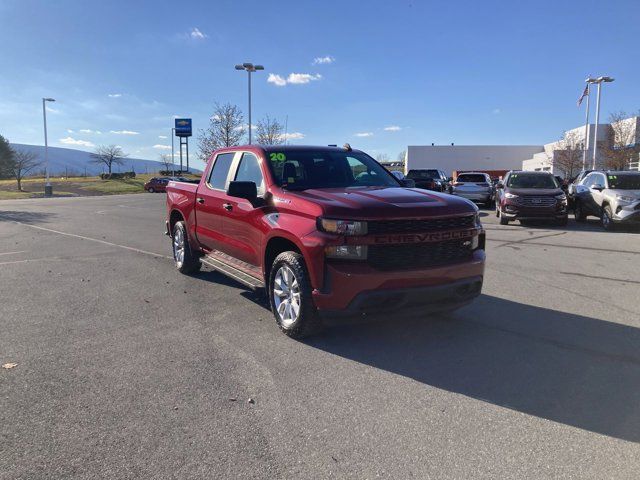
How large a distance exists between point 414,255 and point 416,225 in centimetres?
27

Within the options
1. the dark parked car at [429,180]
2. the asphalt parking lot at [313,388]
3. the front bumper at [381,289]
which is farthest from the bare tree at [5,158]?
the front bumper at [381,289]

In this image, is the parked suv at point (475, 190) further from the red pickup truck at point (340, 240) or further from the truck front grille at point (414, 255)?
the truck front grille at point (414, 255)

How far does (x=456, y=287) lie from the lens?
15.0ft

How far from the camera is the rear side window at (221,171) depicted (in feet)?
21.4

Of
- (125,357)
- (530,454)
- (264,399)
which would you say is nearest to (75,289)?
(125,357)

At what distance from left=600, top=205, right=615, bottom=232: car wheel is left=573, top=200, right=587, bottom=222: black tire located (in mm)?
1921

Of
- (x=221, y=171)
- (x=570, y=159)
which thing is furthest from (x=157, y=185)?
(x=221, y=171)

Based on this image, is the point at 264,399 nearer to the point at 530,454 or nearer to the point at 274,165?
the point at 530,454

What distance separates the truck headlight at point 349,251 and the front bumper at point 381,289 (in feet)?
0.22

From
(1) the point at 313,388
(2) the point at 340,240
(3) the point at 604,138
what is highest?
(3) the point at 604,138

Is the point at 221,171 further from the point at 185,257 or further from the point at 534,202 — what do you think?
the point at 534,202

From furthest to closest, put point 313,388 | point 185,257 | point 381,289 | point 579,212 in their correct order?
point 579,212 → point 185,257 → point 381,289 → point 313,388

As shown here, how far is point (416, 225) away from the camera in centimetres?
443

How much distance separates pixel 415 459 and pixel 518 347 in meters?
2.19
